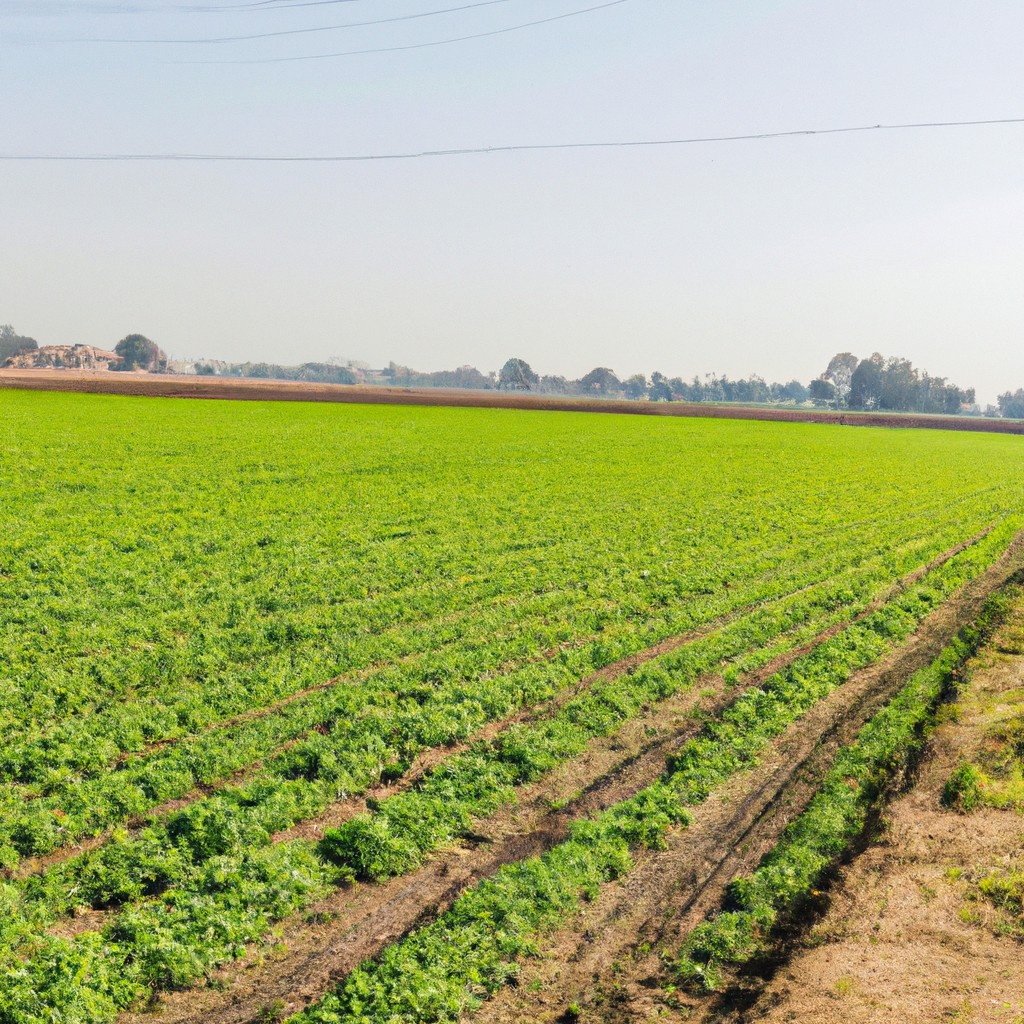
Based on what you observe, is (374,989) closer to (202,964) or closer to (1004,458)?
(202,964)

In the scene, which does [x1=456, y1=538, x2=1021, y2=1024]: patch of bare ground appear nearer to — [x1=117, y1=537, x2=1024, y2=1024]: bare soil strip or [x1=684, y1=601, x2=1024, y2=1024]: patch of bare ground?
[x1=117, y1=537, x2=1024, y2=1024]: bare soil strip

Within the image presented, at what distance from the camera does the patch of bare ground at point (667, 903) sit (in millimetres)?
Answer: 6105

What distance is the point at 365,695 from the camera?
1116 cm

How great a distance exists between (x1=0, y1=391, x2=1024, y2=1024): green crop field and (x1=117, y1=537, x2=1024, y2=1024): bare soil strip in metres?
0.06

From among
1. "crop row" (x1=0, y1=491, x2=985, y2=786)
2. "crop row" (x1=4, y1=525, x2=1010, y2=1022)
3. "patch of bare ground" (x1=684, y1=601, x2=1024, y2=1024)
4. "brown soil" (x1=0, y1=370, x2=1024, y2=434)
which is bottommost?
"crop row" (x1=4, y1=525, x2=1010, y2=1022)

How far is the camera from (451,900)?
7242 millimetres

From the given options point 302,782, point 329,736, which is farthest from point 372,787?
point 329,736

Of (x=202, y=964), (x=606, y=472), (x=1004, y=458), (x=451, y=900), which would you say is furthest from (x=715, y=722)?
(x=1004, y=458)

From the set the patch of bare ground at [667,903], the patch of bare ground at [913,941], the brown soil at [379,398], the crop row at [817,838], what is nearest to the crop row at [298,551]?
the crop row at [817,838]

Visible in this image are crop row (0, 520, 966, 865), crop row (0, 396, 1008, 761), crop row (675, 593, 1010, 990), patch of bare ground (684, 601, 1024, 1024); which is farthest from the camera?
crop row (0, 396, 1008, 761)

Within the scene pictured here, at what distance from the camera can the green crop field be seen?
670 cm

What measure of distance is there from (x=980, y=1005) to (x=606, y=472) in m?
31.9

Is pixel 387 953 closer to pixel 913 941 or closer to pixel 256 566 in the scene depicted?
pixel 913 941

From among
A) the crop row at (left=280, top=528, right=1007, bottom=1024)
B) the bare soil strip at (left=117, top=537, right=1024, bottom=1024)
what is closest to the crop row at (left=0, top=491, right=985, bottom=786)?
the bare soil strip at (left=117, top=537, right=1024, bottom=1024)
